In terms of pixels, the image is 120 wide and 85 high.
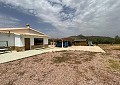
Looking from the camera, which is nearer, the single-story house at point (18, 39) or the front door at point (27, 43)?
the single-story house at point (18, 39)

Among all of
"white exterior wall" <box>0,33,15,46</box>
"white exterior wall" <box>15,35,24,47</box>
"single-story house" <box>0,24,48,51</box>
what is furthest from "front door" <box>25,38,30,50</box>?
"white exterior wall" <box>0,33,15,46</box>

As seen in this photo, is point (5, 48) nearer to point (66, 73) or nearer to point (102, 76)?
point (66, 73)

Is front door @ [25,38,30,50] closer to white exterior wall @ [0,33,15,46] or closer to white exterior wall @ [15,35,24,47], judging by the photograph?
white exterior wall @ [15,35,24,47]

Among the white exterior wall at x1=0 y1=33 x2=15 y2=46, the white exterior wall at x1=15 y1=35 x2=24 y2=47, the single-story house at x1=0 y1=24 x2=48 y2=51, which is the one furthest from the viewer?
the white exterior wall at x1=15 y1=35 x2=24 y2=47

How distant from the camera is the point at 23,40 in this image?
17094 millimetres

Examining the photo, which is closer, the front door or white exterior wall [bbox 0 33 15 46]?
white exterior wall [bbox 0 33 15 46]

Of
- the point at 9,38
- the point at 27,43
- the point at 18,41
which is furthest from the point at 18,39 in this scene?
the point at 27,43

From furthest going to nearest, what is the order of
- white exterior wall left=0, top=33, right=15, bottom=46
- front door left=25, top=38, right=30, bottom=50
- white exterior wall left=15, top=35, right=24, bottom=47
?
front door left=25, top=38, right=30, bottom=50
white exterior wall left=15, top=35, right=24, bottom=47
white exterior wall left=0, top=33, right=15, bottom=46

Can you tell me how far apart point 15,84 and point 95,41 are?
4041 centimetres

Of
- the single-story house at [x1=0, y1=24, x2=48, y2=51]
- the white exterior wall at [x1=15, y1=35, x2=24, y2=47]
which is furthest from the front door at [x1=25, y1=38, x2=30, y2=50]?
the white exterior wall at [x1=15, y1=35, x2=24, y2=47]

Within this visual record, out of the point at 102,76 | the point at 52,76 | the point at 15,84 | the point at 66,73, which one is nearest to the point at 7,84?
the point at 15,84

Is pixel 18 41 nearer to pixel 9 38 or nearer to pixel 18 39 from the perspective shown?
pixel 18 39

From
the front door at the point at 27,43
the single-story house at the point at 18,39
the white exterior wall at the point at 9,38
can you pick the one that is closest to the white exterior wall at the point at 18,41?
the single-story house at the point at 18,39

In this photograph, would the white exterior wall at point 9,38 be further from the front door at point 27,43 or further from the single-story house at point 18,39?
the front door at point 27,43
